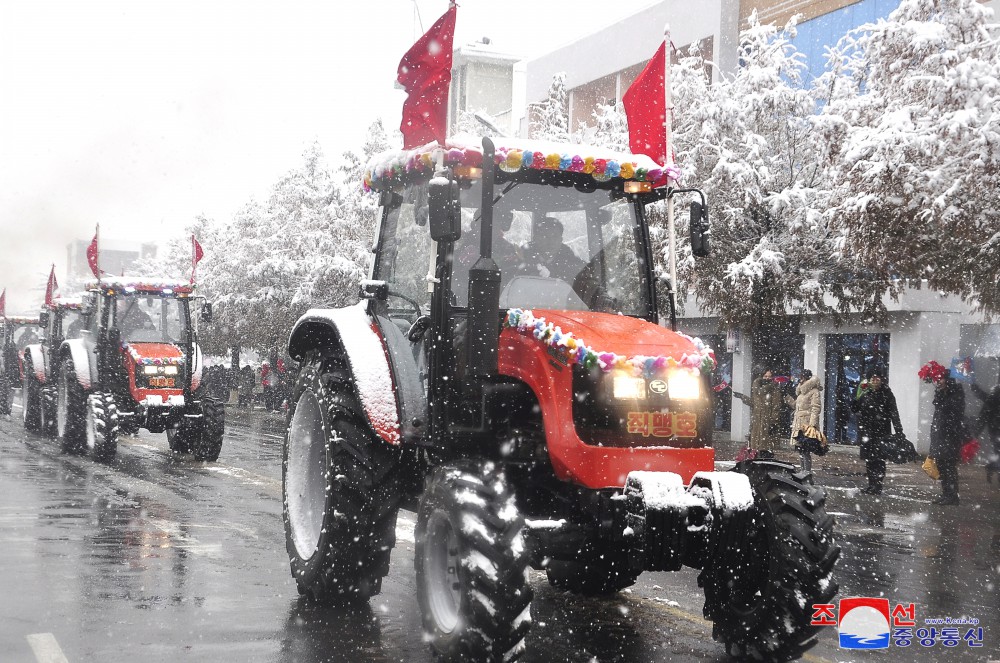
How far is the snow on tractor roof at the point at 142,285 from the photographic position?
15195 mm

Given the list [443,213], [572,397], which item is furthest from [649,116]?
[572,397]

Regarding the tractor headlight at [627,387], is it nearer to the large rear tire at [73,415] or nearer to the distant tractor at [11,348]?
the large rear tire at [73,415]

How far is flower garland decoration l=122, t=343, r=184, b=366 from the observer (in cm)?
1498

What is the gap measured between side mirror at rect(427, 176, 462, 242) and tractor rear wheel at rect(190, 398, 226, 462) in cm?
1030

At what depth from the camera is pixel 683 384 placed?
17.0ft

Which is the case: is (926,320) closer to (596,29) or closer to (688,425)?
(596,29)

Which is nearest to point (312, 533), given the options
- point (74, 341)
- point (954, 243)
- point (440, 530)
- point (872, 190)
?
point (440, 530)

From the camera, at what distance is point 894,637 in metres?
6.14

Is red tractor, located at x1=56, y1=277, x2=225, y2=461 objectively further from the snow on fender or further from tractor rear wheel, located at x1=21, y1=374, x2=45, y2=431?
the snow on fender

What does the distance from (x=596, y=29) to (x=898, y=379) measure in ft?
50.0

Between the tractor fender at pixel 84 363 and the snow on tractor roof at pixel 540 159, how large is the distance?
10.5 metres

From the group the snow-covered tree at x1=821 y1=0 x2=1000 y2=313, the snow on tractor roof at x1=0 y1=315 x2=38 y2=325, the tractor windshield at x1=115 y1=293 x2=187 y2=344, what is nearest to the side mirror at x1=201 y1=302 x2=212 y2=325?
the tractor windshield at x1=115 y1=293 x2=187 y2=344

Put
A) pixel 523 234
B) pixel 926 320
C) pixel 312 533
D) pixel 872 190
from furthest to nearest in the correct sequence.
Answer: pixel 926 320, pixel 872 190, pixel 312 533, pixel 523 234

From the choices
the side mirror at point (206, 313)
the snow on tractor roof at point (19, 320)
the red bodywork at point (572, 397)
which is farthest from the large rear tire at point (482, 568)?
the snow on tractor roof at point (19, 320)
